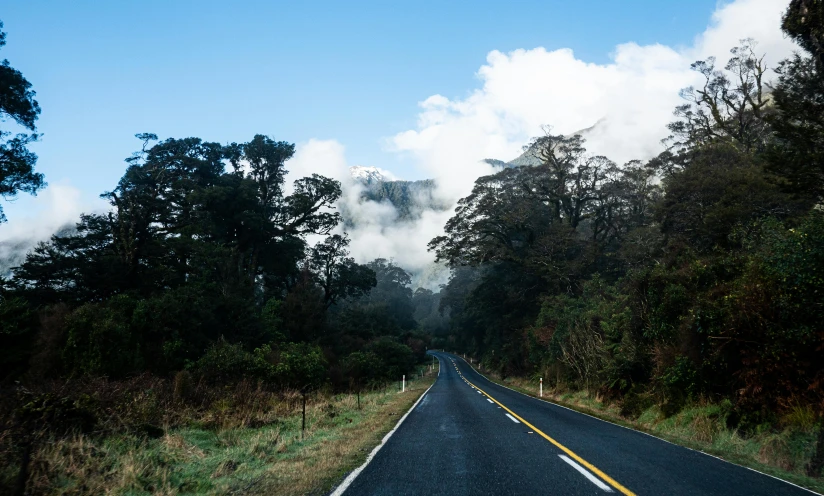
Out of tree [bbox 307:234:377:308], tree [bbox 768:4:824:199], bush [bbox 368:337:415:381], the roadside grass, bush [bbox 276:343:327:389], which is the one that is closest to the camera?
the roadside grass

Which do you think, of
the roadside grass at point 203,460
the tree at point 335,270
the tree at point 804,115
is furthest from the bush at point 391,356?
the tree at point 804,115

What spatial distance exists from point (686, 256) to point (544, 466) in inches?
605

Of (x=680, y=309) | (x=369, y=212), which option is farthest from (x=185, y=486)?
(x=369, y=212)

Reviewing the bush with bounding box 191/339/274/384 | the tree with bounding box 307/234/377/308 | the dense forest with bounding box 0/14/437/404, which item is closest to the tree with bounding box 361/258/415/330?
the dense forest with bounding box 0/14/437/404

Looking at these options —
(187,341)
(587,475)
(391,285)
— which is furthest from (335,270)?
(391,285)

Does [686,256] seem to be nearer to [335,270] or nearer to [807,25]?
[807,25]

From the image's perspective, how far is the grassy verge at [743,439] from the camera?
26.6ft

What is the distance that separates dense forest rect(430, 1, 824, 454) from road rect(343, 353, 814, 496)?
3232 mm

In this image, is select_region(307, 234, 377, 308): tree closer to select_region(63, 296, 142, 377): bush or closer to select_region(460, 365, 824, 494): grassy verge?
Answer: select_region(63, 296, 142, 377): bush

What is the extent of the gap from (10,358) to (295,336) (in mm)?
23122

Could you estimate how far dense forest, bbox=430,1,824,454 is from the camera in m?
10.4

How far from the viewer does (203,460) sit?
8633mm

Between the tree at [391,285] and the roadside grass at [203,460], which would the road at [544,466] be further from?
the tree at [391,285]

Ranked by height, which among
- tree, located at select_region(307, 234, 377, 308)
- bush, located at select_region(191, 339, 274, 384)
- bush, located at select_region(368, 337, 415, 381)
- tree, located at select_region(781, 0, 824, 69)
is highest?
tree, located at select_region(781, 0, 824, 69)
